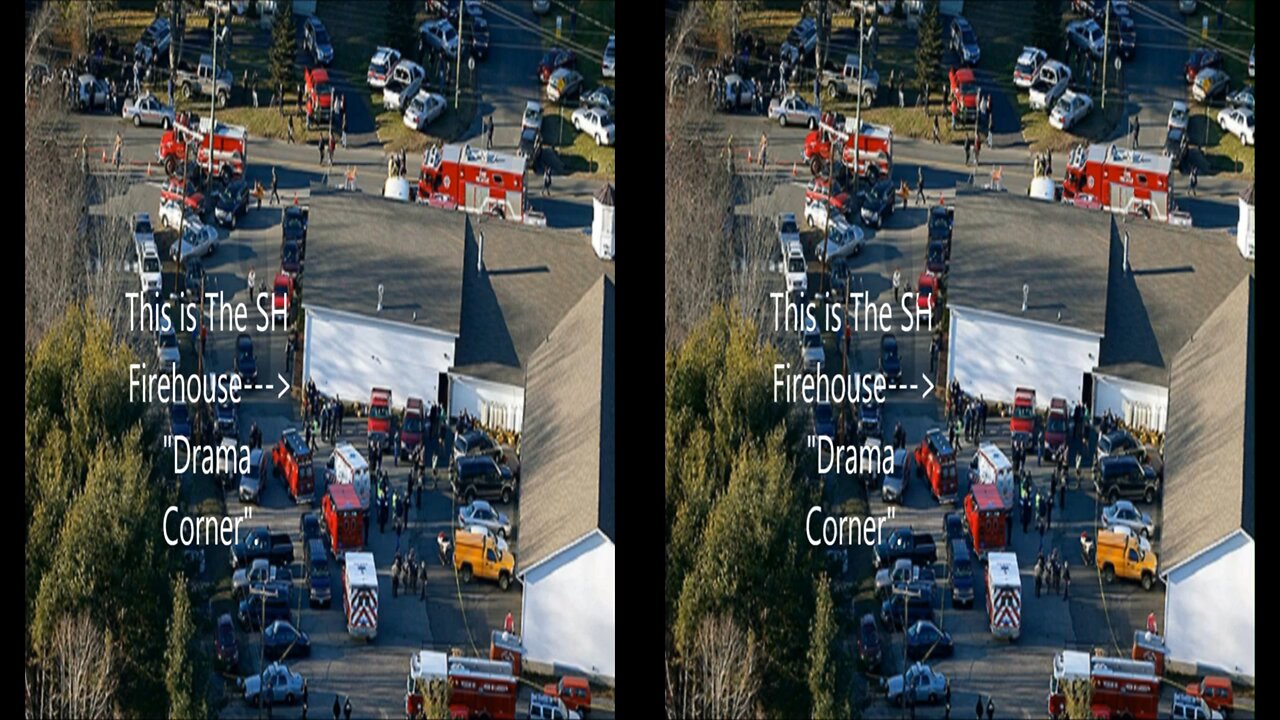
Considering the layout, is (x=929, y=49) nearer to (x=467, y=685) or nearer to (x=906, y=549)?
(x=906, y=549)

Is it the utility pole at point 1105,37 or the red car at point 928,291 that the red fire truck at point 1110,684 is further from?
the utility pole at point 1105,37

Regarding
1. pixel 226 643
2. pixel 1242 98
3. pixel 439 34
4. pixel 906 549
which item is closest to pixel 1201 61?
pixel 1242 98

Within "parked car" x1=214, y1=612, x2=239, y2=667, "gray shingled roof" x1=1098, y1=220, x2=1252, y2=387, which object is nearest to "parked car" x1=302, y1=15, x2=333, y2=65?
"parked car" x1=214, y1=612, x2=239, y2=667

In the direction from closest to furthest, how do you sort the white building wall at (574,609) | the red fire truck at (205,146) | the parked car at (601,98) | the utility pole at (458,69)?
the white building wall at (574,609), the parked car at (601,98), the utility pole at (458,69), the red fire truck at (205,146)

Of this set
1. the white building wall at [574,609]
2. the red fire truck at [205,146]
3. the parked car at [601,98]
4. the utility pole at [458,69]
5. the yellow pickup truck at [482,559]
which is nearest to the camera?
the white building wall at [574,609]

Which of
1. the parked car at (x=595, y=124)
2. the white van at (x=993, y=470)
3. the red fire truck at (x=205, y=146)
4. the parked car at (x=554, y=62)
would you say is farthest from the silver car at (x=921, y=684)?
the red fire truck at (x=205, y=146)

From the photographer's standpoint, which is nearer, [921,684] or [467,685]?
[467,685]

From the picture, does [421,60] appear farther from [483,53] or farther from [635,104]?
[635,104]
